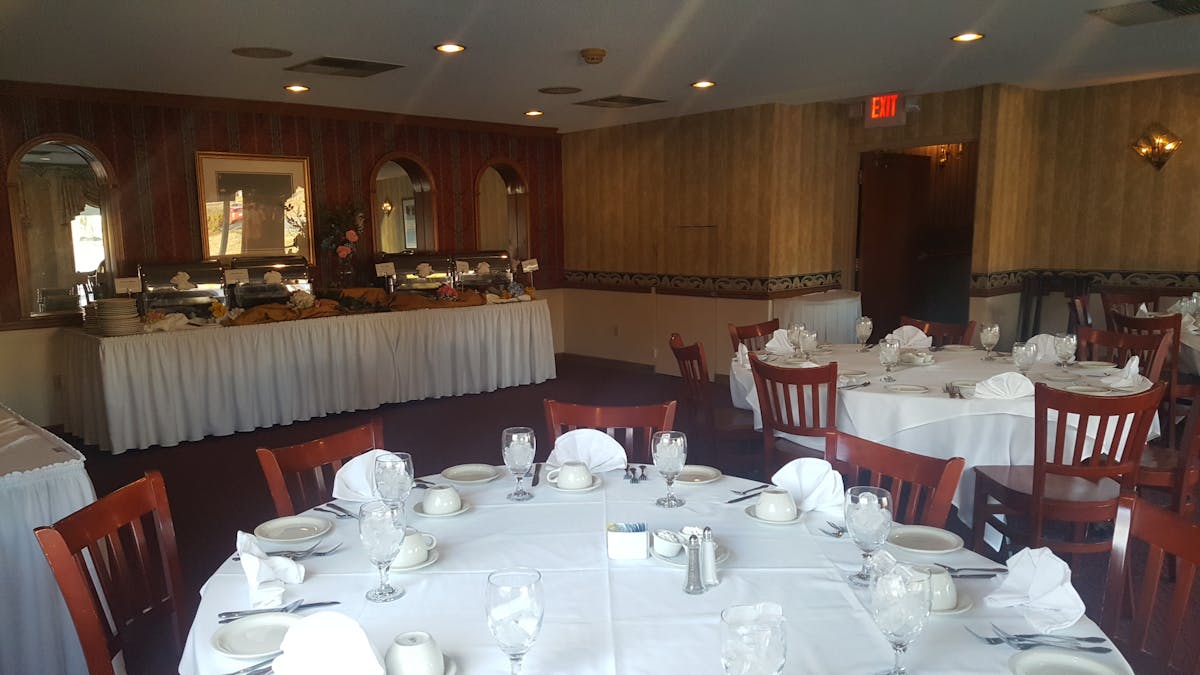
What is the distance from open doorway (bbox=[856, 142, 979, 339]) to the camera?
814 centimetres

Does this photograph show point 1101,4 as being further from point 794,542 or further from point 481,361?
point 481,361

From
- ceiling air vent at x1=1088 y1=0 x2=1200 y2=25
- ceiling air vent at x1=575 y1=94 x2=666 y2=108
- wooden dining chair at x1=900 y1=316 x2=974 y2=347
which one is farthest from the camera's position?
ceiling air vent at x1=575 y1=94 x2=666 y2=108

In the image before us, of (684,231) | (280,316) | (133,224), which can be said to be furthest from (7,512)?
(684,231)

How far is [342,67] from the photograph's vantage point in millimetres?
5480

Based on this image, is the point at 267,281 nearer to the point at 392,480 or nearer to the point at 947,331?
the point at 947,331

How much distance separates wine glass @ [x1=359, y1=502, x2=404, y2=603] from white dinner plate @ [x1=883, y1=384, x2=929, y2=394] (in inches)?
101

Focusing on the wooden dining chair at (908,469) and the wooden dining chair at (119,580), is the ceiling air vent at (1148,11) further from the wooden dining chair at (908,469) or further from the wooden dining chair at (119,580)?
the wooden dining chair at (119,580)

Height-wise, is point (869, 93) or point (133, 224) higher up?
point (869, 93)

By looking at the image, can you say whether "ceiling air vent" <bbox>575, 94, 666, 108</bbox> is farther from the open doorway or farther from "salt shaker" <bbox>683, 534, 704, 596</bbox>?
"salt shaker" <bbox>683, 534, 704, 596</bbox>

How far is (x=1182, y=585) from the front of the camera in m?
1.55

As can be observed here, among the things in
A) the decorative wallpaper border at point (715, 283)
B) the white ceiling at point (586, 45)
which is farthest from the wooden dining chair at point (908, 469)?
the decorative wallpaper border at point (715, 283)

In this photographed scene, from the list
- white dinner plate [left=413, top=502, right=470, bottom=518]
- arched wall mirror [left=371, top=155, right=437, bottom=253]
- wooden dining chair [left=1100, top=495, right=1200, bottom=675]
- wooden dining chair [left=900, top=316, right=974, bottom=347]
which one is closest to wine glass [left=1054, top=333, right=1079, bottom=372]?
wooden dining chair [left=900, top=316, right=974, bottom=347]

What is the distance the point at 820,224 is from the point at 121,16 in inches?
231

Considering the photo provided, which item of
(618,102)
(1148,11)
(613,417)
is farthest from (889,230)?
(613,417)
